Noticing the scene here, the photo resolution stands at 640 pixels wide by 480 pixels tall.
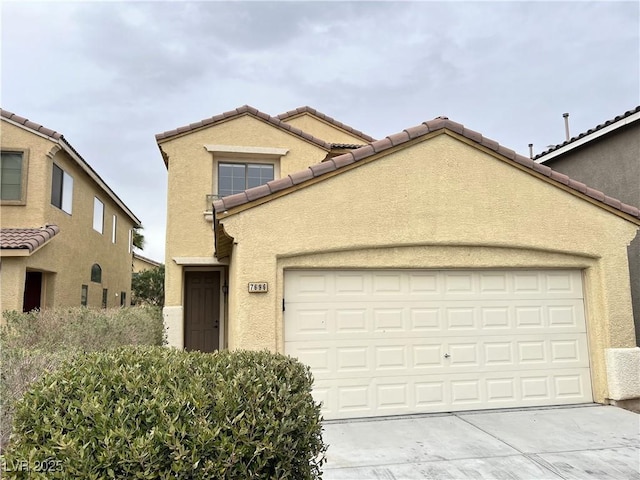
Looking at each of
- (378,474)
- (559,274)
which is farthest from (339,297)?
(559,274)

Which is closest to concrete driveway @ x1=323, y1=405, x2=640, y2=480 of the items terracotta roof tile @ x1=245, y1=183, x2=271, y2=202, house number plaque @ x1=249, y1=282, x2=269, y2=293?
house number plaque @ x1=249, y1=282, x2=269, y2=293

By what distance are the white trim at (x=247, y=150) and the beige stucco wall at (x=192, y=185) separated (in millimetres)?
135

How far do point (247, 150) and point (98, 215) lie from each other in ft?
32.6

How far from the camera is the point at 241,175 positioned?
1412cm

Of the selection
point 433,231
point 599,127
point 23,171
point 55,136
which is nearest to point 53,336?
point 433,231

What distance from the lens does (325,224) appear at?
8.05 metres

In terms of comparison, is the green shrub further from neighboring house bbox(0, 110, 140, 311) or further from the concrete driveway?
neighboring house bbox(0, 110, 140, 311)

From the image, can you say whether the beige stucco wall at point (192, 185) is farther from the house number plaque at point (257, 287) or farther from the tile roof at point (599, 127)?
the tile roof at point (599, 127)

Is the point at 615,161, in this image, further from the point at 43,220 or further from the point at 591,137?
the point at 43,220

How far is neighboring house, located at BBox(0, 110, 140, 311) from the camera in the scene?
11938 mm

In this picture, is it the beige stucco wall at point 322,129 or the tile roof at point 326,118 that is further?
the beige stucco wall at point 322,129

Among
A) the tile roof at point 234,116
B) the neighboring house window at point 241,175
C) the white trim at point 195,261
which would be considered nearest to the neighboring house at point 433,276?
the white trim at point 195,261

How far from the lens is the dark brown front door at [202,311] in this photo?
14.4m

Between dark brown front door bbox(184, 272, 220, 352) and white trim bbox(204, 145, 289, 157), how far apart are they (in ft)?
13.1
